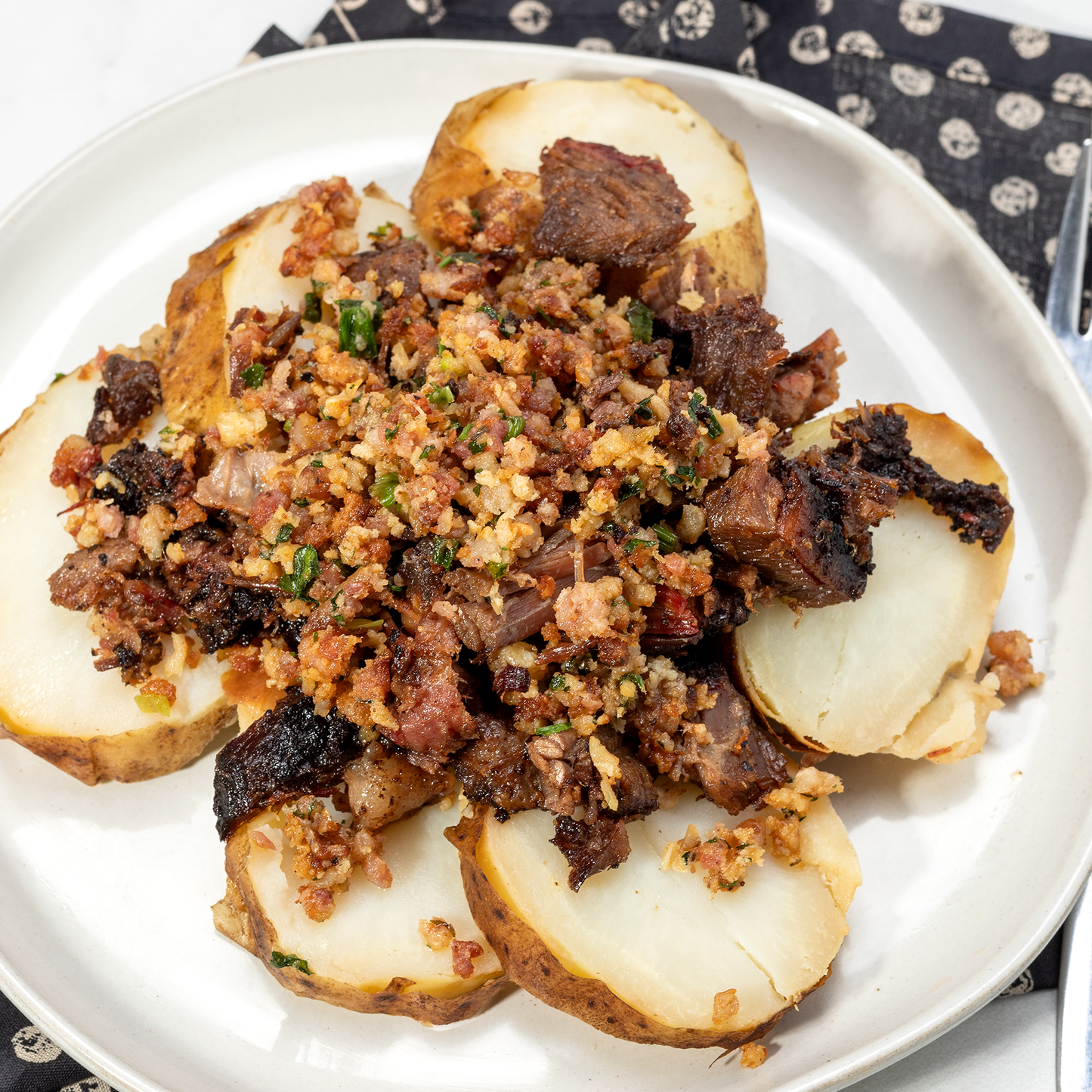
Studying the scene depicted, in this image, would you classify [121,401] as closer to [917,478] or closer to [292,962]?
[292,962]

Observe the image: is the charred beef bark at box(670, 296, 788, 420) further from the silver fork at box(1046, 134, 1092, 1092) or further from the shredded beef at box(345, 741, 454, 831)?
the silver fork at box(1046, 134, 1092, 1092)

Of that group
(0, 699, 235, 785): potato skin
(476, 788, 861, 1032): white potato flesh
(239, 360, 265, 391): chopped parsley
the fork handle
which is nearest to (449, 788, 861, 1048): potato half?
(476, 788, 861, 1032): white potato flesh

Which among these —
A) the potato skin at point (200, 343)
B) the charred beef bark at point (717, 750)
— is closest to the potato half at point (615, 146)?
the potato skin at point (200, 343)

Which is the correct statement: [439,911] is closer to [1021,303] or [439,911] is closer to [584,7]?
[1021,303]

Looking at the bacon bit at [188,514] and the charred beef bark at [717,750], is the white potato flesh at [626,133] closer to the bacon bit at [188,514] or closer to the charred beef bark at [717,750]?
the bacon bit at [188,514]

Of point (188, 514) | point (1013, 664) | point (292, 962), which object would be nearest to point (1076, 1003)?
A: point (1013, 664)
